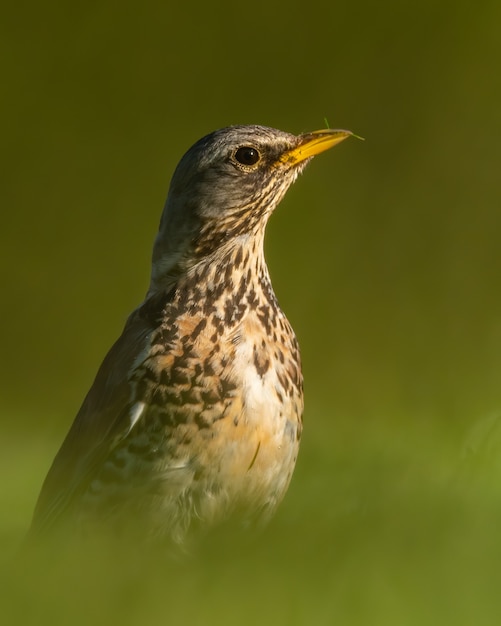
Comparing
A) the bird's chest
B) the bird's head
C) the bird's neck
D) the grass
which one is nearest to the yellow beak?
the bird's head


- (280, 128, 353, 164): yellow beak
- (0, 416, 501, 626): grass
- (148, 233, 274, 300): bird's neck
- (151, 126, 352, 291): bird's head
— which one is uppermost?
(280, 128, 353, 164): yellow beak

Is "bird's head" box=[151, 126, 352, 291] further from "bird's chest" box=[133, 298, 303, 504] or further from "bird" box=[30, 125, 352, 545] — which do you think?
"bird's chest" box=[133, 298, 303, 504]

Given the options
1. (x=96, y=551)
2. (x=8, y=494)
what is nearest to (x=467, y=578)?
(x=96, y=551)

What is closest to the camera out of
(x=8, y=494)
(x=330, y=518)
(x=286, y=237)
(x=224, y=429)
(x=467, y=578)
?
(x=467, y=578)

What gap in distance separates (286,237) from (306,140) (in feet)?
11.4

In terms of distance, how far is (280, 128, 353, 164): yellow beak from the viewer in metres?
2.92

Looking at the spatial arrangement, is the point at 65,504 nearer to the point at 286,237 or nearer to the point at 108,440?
the point at 108,440

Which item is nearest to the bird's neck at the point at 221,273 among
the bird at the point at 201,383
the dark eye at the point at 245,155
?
the bird at the point at 201,383

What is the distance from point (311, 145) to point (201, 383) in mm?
768

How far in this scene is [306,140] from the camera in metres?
2.94

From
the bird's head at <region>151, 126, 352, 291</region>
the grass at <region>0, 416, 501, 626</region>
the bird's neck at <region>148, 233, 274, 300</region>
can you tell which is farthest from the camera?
the bird's head at <region>151, 126, 352, 291</region>

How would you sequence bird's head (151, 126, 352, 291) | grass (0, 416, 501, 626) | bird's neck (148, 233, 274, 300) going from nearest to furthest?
1. grass (0, 416, 501, 626)
2. bird's neck (148, 233, 274, 300)
3. bird's head (151, 126, 352, 291)

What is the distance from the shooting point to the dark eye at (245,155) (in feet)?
9.48

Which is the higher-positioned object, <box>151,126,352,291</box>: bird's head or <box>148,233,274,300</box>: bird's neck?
<box>151,126,352,291</box>: bird's head
